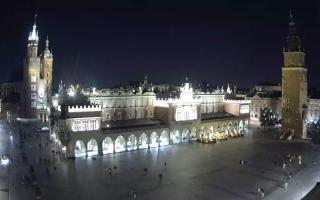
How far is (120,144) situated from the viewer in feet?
150

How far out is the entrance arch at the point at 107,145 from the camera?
44.0m

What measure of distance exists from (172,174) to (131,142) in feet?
48.0

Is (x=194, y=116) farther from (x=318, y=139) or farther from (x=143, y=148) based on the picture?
(x=318, y=139)

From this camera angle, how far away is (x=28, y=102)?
218ft

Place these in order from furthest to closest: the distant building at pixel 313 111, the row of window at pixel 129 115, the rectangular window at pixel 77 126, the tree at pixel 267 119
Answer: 1. the distant building at pixel 313 111
2. the tree at pixel 267 119
3. the row of window at pixel 129 115
4. the rectangular window at pixel 77 126

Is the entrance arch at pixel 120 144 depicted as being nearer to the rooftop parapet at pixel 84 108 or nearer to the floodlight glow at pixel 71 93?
the rooftop parapet at pixel 84 108

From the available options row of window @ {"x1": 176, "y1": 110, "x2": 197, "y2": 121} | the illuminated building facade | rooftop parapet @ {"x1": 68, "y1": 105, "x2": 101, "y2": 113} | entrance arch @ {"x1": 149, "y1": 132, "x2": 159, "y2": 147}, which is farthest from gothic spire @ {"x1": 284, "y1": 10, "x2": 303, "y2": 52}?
rooftop parapet @ {"x1": 68, "y1": 105, "x2": 101, "y2": 113}

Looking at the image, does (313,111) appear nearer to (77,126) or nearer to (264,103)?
(264,103)

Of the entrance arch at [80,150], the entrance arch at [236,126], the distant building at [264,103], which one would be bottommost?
the entrance arch at [80,150]

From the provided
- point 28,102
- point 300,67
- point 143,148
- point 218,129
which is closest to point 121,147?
point 143,148

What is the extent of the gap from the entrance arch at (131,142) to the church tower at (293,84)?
2877 centimetres

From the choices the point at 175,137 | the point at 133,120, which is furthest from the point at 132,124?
the point at 175,137

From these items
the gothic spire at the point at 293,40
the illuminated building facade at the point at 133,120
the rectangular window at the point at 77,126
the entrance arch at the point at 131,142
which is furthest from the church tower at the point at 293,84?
the rectangular window at the point at 77,126

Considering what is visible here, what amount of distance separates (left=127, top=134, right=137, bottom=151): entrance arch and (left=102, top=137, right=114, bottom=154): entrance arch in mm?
2672
